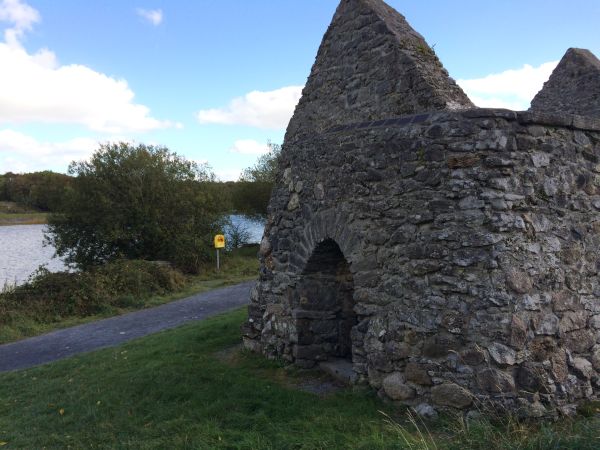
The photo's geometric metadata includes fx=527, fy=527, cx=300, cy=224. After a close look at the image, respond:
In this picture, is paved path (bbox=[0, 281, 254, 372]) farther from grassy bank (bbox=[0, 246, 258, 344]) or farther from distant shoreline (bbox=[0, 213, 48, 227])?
distant shoreline (bbox=[0, 213, 48, 227])

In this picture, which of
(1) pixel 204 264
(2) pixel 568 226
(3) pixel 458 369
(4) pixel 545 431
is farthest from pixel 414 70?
(1) pixel 204 264

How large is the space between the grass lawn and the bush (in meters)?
6.87

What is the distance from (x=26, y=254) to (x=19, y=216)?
85.0ft

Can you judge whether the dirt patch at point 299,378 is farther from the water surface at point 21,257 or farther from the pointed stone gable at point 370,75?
the water surface at point 21,257

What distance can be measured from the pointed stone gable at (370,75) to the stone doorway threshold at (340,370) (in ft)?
10.7

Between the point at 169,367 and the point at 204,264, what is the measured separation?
15.8 metres

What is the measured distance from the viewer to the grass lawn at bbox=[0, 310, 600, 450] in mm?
4457

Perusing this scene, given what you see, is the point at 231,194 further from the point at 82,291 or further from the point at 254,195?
the point at 82,291

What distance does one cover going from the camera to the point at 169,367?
7547 mm

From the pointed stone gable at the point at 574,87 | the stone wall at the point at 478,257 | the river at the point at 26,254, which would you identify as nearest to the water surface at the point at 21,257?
the river at the point at 26,254

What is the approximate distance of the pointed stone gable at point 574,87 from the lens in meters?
9.66

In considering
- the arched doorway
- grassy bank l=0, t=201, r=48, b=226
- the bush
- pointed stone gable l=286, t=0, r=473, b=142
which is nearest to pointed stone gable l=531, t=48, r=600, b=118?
pointed stone gable l=286, t=0, r=473, b=142

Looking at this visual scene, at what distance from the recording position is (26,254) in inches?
1270

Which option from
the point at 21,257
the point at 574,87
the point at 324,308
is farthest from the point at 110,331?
the point at 21,257
